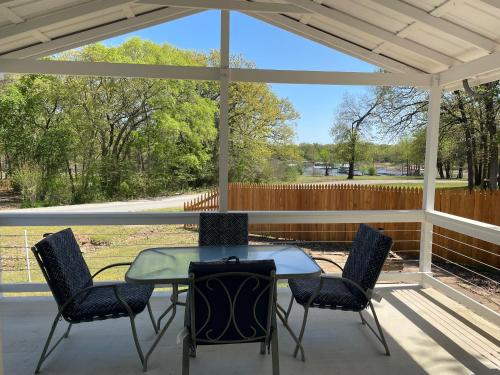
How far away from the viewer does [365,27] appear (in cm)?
319

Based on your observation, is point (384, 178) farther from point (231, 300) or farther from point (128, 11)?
point (231, 300)

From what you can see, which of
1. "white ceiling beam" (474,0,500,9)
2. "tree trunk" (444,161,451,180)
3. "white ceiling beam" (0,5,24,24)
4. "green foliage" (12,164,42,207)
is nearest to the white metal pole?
"white ceiling beam" (0,5,24,24)

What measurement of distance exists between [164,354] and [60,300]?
77cm

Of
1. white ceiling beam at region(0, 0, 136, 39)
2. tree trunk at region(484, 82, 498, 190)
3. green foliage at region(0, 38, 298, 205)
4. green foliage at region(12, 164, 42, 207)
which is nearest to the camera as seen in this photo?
white ceiling beam at region(0, 0, 136, 39)

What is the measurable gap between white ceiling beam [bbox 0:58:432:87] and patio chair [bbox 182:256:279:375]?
6.80 ft

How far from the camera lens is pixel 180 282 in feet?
6.83

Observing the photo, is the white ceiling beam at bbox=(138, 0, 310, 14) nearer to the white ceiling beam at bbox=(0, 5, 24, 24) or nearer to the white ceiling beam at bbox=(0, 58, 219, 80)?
the white ceiling beam at bbox=(0, 58, 219, 80)

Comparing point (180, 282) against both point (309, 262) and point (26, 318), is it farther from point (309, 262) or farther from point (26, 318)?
point (26, 318)

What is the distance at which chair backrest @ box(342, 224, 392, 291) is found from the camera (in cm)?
249

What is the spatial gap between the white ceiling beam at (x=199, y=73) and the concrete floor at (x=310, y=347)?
208cm

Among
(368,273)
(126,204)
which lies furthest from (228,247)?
(126,204)

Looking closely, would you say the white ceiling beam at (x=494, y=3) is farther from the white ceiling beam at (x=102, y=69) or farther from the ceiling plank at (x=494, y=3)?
the white ceiling beam at (x=102, y=69)

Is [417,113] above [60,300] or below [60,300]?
above

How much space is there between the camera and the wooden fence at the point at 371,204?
5.64 metres
